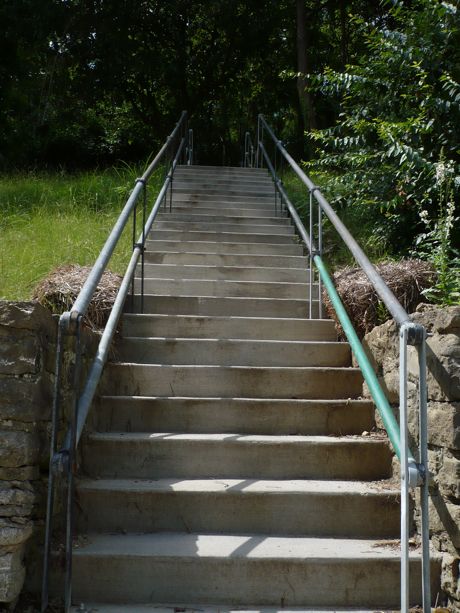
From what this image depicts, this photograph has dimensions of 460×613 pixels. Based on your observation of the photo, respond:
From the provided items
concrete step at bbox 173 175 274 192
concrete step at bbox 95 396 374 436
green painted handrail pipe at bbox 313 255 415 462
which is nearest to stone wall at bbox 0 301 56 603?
concrete step at bbox 95 396 374 436

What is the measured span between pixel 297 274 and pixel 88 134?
9.31m

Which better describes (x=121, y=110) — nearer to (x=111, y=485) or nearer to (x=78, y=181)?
(x=78, y=181)

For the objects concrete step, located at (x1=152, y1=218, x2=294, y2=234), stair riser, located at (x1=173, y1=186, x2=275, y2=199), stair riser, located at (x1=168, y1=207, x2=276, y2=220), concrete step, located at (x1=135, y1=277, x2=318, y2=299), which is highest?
stair riser, located at (x1=173, y1=186, x2=275, y2=199)

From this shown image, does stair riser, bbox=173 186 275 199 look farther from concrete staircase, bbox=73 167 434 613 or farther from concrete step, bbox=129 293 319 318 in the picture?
concrete staircase, bbox=73 167 434 613

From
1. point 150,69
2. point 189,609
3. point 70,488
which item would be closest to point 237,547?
point 189,609

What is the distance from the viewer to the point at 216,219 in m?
6.96

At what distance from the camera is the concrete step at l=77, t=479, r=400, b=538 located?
300 cm

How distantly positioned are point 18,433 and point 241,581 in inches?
41.1

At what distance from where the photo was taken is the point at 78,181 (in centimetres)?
926

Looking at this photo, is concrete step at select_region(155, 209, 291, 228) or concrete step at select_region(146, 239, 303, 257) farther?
concrete step at select_region(155, 209, 291, 228)

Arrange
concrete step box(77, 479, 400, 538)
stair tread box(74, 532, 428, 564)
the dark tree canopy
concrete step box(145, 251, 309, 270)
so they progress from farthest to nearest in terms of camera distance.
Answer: the dark tree canopy < concrete step box(145, 251, 309, 270) < concrete step box(77, 479, 400, 538) < stair tread box(74, 532, 428, 564)

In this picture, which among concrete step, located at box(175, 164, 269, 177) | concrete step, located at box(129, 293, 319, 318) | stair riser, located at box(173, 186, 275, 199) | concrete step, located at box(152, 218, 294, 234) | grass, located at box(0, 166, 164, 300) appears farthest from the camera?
concrete step, located at box(175, 164, 269, 177)

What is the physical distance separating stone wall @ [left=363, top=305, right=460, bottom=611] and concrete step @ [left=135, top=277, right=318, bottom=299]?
2.16 m

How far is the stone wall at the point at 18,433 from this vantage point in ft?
8.09
